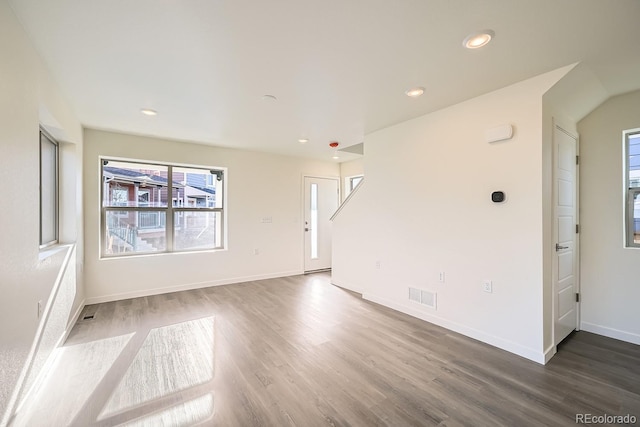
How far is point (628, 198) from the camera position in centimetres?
265

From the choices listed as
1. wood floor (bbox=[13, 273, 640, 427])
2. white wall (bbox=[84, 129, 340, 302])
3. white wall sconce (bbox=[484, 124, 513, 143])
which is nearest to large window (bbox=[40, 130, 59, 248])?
white wall (bbox=[84, 129, 340, 302])

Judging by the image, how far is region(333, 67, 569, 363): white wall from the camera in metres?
2.33

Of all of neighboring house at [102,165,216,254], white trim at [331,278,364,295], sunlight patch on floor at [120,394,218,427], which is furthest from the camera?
white trim at [331,278,364,295]

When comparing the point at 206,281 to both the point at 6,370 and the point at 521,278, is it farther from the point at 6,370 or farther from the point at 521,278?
the point at 521,278

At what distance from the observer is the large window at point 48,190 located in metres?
2.55

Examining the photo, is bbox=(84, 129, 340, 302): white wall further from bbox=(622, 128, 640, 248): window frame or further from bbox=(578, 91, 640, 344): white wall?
bbox=(622, 128, 640, 248): window frame

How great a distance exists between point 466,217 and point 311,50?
7.13 ft

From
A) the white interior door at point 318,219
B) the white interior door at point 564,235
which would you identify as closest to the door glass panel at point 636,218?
the white interior door at point 564,235

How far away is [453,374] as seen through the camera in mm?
2119

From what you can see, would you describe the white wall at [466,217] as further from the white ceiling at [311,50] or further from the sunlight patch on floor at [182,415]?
the sunlight patch on floor at [182,415]

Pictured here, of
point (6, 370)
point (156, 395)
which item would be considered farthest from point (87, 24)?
point (156, 395)

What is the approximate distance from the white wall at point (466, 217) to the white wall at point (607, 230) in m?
1.15

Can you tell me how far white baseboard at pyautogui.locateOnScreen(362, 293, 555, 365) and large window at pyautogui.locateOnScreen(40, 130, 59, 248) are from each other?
3905 mm

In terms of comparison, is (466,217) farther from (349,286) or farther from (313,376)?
(349,286)
